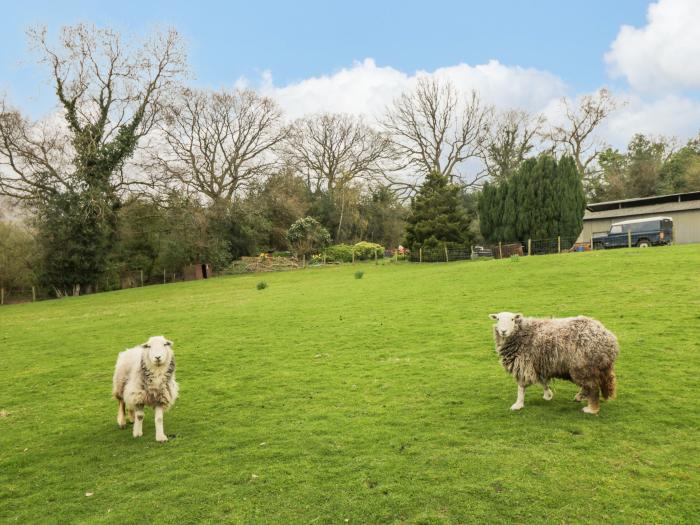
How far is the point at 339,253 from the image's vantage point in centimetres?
4600

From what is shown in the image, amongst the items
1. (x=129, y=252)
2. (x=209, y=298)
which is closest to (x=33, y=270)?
(x=129, y=252)

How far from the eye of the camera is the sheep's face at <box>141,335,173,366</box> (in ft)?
19.9

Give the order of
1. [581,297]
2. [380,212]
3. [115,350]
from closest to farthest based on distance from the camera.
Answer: [115,350]
[581,297]
[380,212]

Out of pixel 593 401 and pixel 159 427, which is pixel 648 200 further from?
pixel 159 427

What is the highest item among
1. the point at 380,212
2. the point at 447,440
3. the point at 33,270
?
the point at 380,212

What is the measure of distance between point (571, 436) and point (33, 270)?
39775mm

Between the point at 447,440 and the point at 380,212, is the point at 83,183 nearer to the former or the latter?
the point at 380,212

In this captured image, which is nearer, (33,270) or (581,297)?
(581,297)

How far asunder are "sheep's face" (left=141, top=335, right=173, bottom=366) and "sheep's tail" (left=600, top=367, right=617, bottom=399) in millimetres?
5541

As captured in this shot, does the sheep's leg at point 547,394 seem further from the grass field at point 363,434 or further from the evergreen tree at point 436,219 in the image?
the evergreen tree at point 436,219

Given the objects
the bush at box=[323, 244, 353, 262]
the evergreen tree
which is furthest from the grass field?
the bush at box=[323, 244, 353, 262]

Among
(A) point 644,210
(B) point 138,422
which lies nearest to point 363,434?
(B) point 138,422

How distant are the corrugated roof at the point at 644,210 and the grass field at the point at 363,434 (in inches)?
1170

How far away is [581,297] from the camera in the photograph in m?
14.5
